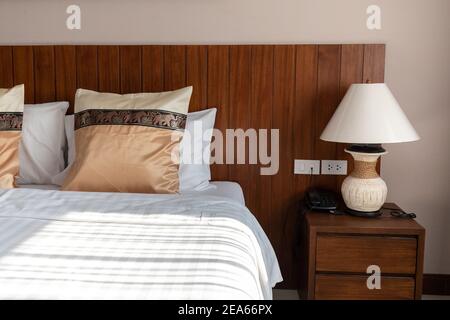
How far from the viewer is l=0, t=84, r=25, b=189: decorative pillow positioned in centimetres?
217

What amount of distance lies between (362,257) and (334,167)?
0.52 m

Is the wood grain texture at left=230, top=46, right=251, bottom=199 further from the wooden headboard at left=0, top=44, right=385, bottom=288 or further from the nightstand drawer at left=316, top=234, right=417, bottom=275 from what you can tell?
the nightstand drawer at left=316, top=234, right=417, bottom=275

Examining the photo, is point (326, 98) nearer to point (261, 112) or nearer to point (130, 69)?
point (261, 112)

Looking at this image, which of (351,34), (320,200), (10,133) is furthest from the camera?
(351,34)

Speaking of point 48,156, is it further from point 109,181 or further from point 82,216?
point 82,216

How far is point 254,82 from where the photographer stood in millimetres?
2475

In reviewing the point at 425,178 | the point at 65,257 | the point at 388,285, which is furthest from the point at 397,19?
the point at 65,257

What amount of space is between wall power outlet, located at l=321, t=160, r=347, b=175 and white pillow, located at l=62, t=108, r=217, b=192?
0.59 m

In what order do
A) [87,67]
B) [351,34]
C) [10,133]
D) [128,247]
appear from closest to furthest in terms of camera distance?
[128,247] < [10,133] < [351,34] < [87,67]

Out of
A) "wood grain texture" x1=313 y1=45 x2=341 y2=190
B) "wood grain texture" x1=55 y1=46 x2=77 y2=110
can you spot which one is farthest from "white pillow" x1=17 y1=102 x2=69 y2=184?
"wood grain texture" x1=313 y1=45 x2=341 y2=190

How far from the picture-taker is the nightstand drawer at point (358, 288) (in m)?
2.15

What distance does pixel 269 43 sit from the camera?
97.5 inches

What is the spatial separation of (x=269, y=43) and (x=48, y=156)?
47.7 inches

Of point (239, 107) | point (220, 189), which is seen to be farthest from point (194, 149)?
point (239, 107)
